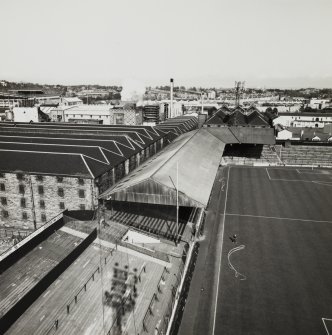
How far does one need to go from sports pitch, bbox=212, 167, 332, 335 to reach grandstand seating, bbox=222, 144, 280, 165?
20923mm

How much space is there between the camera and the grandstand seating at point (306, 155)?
80000 mm

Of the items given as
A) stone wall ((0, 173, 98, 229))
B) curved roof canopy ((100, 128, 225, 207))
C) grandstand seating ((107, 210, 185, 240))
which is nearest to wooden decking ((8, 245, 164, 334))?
grandstand seating ((107, 210, 185, 240))

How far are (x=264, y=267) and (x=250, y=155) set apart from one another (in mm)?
53198

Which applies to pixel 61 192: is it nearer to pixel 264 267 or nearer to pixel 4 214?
pixel 4 214

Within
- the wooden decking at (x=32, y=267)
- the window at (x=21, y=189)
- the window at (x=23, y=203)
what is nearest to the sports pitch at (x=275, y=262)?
the wooden decking at (x=32, y=267)

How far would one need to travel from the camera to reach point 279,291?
29.0 meters

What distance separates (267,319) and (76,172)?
88.0 ft

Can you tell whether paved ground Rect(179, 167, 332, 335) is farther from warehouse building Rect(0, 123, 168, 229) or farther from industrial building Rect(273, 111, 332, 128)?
industrial building Rect(273, 111, 332, 128)

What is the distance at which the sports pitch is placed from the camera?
2545 cm

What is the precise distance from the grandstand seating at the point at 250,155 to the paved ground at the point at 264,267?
23.7 m

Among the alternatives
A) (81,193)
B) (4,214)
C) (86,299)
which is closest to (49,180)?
(81,193)

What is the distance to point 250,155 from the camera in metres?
82.8

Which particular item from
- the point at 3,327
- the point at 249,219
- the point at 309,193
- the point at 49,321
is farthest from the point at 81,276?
the point at 309,193

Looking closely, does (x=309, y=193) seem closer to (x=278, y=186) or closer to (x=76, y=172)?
(x=278, y=186)
